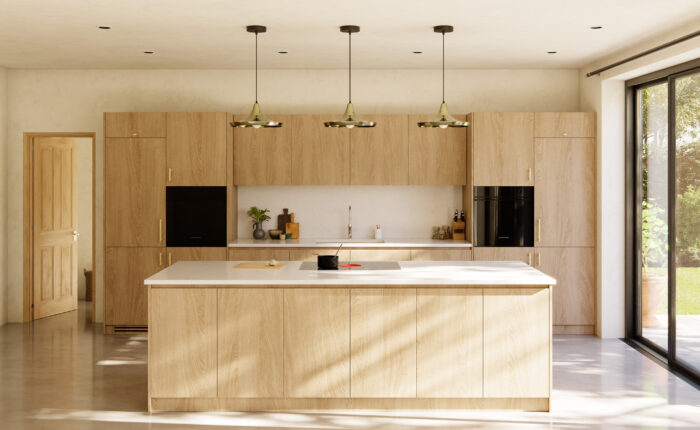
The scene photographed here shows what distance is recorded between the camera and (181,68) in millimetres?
7266

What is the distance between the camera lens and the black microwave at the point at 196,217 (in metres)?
6.86

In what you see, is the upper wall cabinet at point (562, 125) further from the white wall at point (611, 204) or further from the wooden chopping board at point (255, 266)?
the wooden chopping board at point (255, 266)

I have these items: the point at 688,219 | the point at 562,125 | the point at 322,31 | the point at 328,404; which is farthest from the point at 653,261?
the point at 322,31

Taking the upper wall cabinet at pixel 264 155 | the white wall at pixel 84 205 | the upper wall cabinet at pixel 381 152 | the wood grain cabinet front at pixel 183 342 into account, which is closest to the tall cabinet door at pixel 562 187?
the upper wall cabinet at pixel 381 152

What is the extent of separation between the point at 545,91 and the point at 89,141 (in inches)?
235

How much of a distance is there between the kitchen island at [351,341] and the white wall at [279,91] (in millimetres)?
3363

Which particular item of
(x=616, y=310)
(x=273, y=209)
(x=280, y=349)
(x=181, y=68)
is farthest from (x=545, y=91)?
(x=280, y=349)

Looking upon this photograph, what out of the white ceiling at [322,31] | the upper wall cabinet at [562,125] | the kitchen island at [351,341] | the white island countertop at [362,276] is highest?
the white ceiling at [322,31]

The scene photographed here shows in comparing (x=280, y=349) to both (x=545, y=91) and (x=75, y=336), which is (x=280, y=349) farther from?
(x=545, y=91)

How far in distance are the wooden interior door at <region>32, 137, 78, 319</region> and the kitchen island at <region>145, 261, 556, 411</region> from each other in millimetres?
3973

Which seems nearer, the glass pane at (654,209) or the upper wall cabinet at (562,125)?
the glass pane at (654,209)

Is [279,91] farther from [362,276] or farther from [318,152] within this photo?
[362,276]

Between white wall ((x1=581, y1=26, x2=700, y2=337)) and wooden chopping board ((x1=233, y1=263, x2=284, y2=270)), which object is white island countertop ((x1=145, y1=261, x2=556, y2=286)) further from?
white wall ((x1=581, y1=26, x2=700, y2=337))

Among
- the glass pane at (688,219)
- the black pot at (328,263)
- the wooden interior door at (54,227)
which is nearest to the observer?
the black pot at (328,263)
